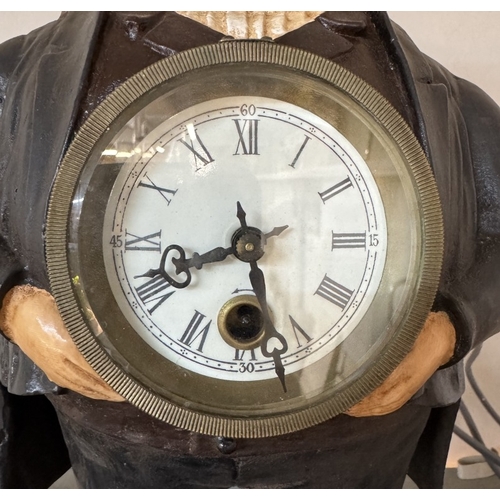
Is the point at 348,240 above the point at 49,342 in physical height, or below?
above

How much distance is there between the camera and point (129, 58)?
792mm

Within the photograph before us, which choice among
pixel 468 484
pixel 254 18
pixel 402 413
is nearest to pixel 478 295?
pixel 402 413

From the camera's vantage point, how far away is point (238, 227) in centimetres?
74

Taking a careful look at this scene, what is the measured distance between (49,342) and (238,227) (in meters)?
0.23

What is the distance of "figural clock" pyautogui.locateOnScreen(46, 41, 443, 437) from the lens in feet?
2.40

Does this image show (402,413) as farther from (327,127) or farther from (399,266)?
(327,127)

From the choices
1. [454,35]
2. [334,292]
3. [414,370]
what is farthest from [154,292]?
[454,35]

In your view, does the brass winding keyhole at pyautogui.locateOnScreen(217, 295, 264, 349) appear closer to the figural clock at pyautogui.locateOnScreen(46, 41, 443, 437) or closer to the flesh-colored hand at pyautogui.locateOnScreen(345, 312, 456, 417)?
the figural clock at pyautogui.locateOnScreen(46, 41, 443, 437)

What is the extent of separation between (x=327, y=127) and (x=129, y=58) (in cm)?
21

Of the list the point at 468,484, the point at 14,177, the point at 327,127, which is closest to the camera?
the point at 327,127

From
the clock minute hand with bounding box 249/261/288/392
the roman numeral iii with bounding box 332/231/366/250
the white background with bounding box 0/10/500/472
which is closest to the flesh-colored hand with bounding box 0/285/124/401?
the clock minute hand with bounding box 249/261/288/392

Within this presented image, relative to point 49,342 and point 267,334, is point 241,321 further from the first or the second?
point 49,342

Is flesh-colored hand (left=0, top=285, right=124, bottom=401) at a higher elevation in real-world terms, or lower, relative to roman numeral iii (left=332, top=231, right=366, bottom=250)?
lower

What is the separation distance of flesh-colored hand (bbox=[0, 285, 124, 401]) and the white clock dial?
0.29ft
